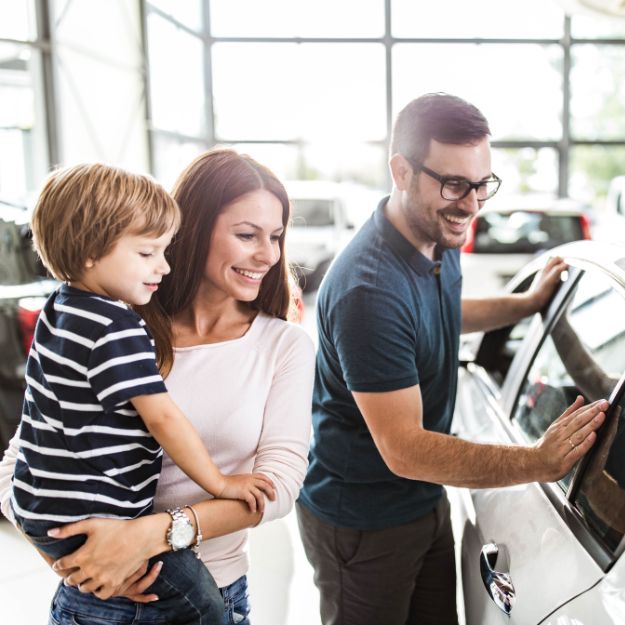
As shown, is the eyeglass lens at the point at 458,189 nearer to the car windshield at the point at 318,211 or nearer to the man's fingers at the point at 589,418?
the man's fingers at the point at 589,418

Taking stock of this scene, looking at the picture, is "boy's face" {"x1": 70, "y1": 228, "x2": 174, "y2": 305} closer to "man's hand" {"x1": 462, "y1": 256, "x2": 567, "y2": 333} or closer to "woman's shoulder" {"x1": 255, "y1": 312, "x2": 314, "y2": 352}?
"woman's shoulder" {"x1": 255, "y1": 312, "x2": 314, "y2": 352}

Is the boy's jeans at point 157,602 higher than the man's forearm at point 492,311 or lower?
lower

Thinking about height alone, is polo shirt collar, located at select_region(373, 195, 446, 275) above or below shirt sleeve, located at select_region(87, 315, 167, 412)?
above

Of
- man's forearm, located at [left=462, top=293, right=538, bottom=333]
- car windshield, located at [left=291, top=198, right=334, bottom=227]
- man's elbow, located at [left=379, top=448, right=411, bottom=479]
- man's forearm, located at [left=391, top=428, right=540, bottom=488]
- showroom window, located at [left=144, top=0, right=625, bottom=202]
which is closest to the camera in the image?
man's forearm, located at [left=391, top=428, right=540, bottom=488]

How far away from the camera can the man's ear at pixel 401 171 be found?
177 cm

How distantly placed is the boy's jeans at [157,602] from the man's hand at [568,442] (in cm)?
69

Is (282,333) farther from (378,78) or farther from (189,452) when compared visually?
(378,78)

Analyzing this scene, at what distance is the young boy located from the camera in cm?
123

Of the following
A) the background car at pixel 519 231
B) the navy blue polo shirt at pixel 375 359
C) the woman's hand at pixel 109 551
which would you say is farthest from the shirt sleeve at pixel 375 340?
the background car at pixel 519 231

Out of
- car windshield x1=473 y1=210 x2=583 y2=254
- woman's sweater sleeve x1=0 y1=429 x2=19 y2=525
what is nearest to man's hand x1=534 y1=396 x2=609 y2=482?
woman's sweater sleeve x1=0 y1=429 x2=19 y2=525

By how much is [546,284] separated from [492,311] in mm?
197

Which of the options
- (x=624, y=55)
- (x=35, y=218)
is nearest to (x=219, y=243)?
(x=35, y=218)

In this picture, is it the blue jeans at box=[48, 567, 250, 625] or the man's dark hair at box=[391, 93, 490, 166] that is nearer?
the blue jeans at box=[48, 567, 250, 625]

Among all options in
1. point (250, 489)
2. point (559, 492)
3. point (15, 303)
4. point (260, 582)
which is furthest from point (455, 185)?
point (15, 303)
